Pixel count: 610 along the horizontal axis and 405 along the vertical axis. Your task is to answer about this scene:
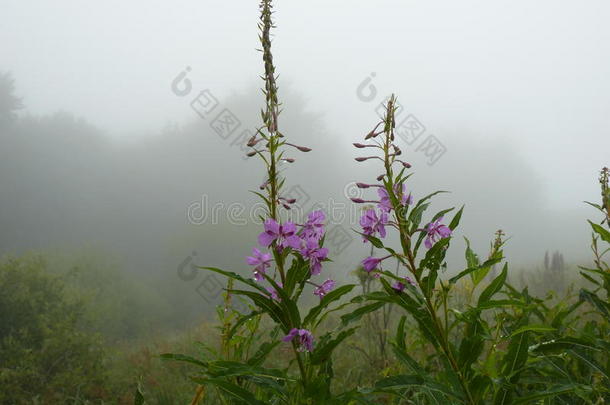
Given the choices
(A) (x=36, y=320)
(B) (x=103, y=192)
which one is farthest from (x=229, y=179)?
(A) (x=36, y=320)

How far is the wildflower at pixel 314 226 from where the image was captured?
4.75 ft

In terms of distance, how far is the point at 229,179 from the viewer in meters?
26.5

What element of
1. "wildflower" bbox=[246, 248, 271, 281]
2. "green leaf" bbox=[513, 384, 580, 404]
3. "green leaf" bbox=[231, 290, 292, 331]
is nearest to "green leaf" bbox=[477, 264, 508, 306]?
"green leaf" bbox=[513, 384, 580, 404]

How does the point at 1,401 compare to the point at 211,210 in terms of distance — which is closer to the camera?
the point at 1,401

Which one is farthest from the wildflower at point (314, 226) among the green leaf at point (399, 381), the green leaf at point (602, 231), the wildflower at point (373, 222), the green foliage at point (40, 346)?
the green foliage at point (40, 346)

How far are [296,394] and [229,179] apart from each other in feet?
84.6

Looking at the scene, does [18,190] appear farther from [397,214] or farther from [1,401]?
[397,214]

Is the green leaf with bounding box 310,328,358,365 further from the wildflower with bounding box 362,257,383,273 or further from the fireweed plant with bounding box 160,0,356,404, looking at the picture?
the wildflower with bounding box 362,257,383,273

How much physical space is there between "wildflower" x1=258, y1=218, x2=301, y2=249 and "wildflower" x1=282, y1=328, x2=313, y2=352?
29 centimetres

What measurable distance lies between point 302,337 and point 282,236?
363mm

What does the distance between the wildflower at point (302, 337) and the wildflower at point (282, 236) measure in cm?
29

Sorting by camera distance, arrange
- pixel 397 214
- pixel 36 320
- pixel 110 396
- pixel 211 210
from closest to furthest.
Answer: pixel 397 214
pixel 110 396
pixel 36 320
pixel 211 210

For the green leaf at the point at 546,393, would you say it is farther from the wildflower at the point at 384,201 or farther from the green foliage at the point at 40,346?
the green foliage at the point at 40,346

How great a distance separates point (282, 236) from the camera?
140cm
